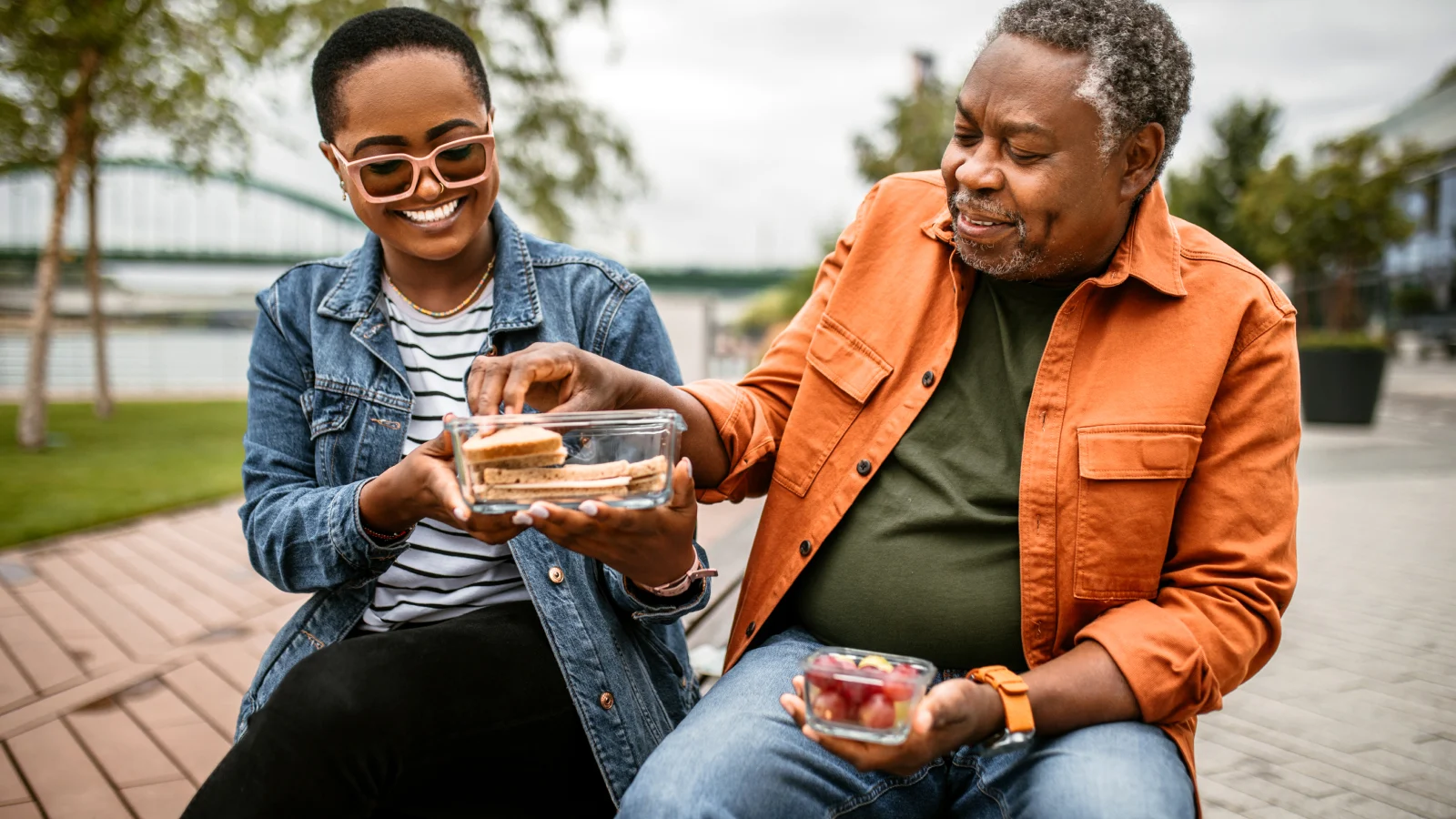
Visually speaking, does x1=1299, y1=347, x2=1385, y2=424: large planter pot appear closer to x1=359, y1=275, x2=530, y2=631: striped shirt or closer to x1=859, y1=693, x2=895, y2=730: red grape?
x1=359, y1=275, x2=530, y2=631: striped shirt

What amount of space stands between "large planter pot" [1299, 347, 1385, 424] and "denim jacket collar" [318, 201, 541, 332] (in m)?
10.2

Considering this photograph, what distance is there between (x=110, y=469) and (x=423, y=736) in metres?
8.06

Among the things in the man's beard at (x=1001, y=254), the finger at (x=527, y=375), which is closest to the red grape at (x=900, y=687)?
the finger at (x=527, y=375)

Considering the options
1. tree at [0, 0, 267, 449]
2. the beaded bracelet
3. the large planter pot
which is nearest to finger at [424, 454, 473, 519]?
the beaded bracelet

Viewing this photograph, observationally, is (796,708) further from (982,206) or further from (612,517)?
(982,206)

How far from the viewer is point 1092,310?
64.3 inches

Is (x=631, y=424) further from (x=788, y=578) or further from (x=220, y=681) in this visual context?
(x=220, y=681)

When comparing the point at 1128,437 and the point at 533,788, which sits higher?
the point at 1128,437

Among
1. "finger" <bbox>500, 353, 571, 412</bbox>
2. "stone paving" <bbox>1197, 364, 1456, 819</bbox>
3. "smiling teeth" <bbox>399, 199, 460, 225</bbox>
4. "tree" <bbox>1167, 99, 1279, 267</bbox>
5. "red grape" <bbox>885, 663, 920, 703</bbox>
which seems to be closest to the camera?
"red grape" <bbox>885, 663, 920, 703</bbox>

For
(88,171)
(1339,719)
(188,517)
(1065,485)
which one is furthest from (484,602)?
(88,171)

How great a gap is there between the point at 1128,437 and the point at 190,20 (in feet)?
32.1

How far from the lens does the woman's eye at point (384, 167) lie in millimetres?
1745

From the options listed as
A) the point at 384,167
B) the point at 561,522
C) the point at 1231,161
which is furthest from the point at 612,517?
the point at 1231,161

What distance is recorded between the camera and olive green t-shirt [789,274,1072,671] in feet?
5.25
